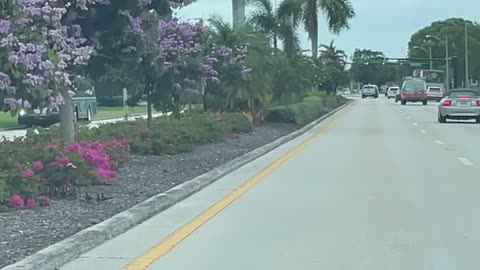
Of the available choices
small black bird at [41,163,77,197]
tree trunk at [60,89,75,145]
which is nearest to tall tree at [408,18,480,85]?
tree trunk at [60,89,75,145]

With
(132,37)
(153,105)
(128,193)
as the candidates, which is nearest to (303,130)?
(153,105)

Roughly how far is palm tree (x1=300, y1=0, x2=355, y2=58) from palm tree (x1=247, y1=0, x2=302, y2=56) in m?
2.83

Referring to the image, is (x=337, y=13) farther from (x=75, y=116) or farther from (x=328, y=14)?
(x=75, y=116)

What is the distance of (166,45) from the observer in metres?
20.9

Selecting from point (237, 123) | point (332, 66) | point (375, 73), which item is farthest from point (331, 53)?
point (375, 73)

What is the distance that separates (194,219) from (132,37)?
18.2 ft

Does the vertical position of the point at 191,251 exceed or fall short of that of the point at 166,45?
it falls short

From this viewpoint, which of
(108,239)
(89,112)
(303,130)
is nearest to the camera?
(108,239)

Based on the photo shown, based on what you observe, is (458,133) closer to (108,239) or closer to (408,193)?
(408,193)

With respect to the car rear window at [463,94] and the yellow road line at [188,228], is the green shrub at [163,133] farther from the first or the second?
the car rear window at [463,94]

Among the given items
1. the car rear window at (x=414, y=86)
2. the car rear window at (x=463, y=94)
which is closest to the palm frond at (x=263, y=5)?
the car rear window at (x=463, y=94)

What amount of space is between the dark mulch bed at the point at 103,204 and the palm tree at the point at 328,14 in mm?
42924

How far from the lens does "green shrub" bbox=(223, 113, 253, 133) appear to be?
3033 cm

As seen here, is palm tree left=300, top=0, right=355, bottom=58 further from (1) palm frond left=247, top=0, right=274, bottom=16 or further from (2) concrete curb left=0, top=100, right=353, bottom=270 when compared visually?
(2) concrete curb left=0, top=100, right=353, bottom=270
